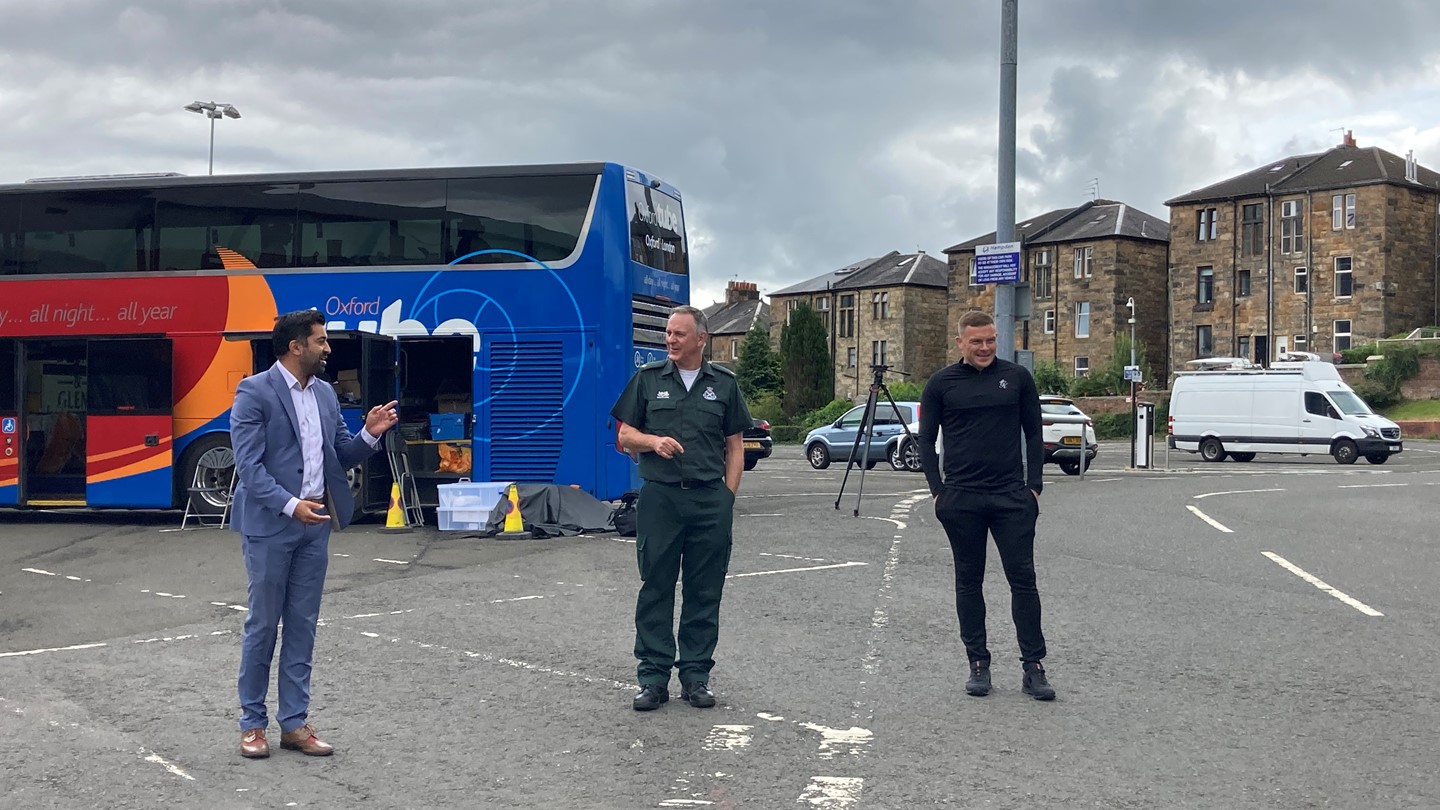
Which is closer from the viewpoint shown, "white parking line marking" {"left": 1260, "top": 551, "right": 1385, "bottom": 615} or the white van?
"white parking line marking" {"left": 1260, "top": 551, "right": 1385, "bottom": 615}

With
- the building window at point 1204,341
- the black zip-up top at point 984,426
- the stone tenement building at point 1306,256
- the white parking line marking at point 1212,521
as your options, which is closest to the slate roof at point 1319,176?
the stone tenement building at point 1306,256

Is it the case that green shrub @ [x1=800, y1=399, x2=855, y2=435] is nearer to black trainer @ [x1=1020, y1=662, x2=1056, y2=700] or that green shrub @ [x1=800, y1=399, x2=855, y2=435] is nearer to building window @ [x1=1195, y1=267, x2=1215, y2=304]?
building window @ [x1=1195, y1=267, x2=1215, y2=304]

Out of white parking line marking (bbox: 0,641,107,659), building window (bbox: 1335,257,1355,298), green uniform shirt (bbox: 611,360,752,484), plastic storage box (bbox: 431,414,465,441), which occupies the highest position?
building window (bbox: 1335,257,1355,298)

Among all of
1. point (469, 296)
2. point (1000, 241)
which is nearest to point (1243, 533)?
point (1000, 241)

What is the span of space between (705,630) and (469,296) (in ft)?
34.9

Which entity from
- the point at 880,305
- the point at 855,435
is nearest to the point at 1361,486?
the point at 855,435

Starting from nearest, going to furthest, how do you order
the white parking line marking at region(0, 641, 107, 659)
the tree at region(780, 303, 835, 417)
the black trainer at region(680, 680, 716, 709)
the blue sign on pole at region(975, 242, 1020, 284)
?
the black trainer at region(680, 680, 716, 709)
the white parking line marking at region(0, 641, 107, 659)
the blue sign on pole at region(975, 242, 1020, 284)
the tree at region(780, 303, 835, 417)

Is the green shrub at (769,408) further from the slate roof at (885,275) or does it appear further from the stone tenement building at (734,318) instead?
the stone tenement building at (734,318)

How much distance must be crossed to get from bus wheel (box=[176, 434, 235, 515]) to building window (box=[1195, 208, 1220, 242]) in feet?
198

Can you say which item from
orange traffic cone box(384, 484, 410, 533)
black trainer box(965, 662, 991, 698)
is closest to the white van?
orange traffic cone box(384, 484, 410, 533)

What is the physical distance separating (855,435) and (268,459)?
27583mm

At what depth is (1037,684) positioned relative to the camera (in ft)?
23.9

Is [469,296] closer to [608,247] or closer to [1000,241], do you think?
[608,247]

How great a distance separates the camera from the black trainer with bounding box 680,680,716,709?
7008 millimetres
